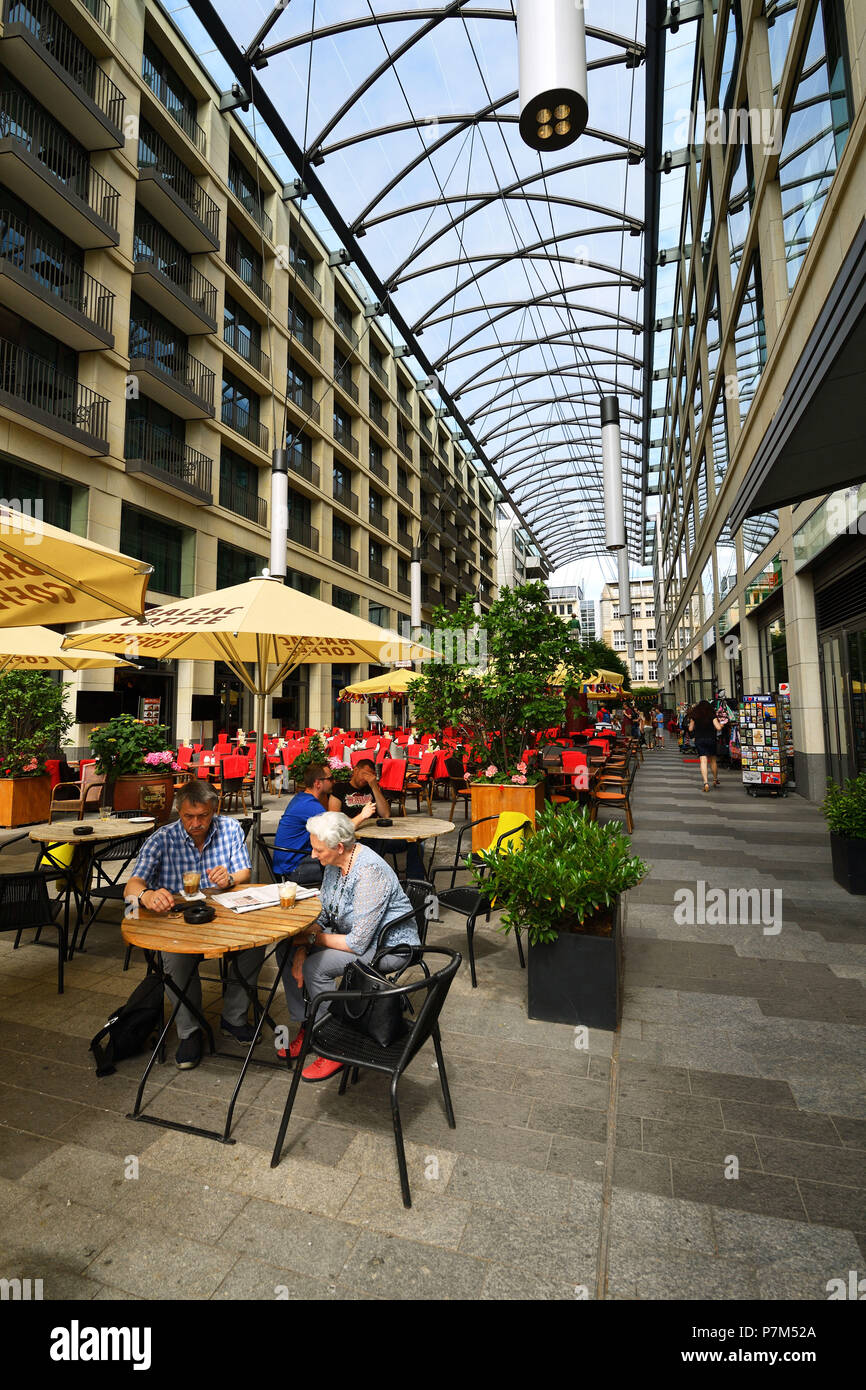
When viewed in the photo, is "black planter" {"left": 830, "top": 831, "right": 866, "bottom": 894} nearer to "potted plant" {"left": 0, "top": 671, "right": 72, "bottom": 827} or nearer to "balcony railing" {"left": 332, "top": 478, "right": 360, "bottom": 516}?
"potted plant" {"left": 0, "top": 671, "right": 72, "bottom": 827}

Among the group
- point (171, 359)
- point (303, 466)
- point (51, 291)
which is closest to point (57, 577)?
point (51, 291)

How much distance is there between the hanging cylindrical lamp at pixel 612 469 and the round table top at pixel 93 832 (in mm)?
22762

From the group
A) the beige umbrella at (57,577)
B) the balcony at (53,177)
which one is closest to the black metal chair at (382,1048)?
the beige umbrella at (57,577)

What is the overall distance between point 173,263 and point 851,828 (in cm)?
2174

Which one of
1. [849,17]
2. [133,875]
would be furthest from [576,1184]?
[849,17]

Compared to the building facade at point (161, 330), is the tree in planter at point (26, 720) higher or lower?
lower

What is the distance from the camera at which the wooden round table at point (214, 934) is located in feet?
9.14

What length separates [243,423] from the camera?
71.5 feet

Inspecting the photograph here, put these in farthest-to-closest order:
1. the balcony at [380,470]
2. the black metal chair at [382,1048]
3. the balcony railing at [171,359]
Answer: the balcony at [380,470] < the balcony railing at [171,359] < the black metal chair at [382,1048]

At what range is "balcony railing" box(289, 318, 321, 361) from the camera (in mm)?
24609

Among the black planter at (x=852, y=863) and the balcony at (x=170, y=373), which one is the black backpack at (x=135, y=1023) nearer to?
the black planter at (x=852, y=863)

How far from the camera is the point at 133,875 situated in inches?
138
